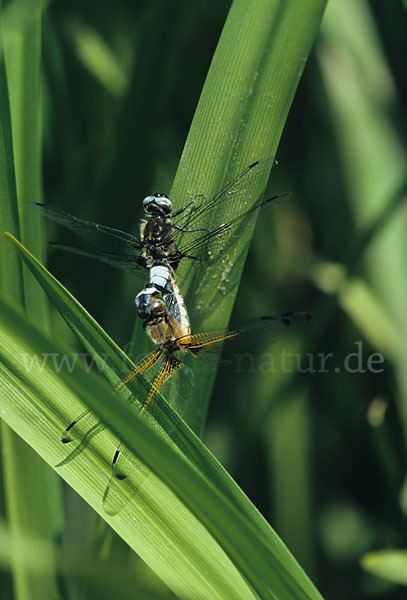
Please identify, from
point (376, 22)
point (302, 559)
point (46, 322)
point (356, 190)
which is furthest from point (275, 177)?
point (302, 559)

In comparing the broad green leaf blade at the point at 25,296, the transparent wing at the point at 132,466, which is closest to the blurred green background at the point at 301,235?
the broad green leaf blade at the point at 25,296

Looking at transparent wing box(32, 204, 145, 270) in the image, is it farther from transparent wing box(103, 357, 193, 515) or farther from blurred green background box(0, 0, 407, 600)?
transparent wing box(103, 357, 193, 515)

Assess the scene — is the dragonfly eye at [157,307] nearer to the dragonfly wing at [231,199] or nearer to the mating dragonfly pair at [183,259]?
the mating dragonfly pair at [183,259]

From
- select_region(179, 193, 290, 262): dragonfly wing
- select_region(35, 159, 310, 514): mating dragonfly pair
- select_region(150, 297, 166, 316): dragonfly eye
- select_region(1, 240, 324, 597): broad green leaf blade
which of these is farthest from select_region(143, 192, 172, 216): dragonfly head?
select_region(1, 240, 324, 597): broad green leaf blade

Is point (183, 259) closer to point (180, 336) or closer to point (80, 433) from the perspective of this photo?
point (180, 336)

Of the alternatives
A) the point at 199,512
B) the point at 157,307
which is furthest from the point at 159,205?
the point at 199,512

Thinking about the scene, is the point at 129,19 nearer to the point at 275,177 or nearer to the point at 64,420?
the point at 275,177

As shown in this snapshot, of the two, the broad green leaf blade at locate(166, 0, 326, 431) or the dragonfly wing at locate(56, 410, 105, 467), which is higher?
the broad green leaf blade at locate(166, 0, 326, 431)
